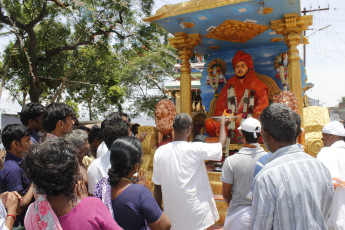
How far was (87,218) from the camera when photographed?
1.66 m

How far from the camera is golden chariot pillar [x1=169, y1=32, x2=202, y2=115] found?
7.37m

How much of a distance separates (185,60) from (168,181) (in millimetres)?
4563

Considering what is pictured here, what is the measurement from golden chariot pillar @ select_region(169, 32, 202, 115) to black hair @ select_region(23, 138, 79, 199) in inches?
224

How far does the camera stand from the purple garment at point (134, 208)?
2145 mm

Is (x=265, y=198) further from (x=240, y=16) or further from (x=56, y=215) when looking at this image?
(x=240, y=16)

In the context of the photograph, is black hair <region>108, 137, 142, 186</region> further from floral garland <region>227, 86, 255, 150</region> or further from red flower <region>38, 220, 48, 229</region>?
floral garland <region>227, 86, 255, 150</region>

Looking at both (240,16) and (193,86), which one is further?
(193,86)

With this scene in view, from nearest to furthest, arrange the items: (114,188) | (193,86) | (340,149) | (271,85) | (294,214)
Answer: (294,214) → (114,188) → (340,149) → (271,85) → (193,86)

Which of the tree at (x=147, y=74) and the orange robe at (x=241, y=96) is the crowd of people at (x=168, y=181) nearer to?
the orange robe at (x=241, y=96)

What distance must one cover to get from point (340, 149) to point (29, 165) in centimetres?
318

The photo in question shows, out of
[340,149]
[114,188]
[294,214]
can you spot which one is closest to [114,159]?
[114,188]

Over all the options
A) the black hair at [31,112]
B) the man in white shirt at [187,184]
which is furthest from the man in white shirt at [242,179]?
the black hair at [31,112]

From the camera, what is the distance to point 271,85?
26.3ft

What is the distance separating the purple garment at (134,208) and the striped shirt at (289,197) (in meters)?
0.69
